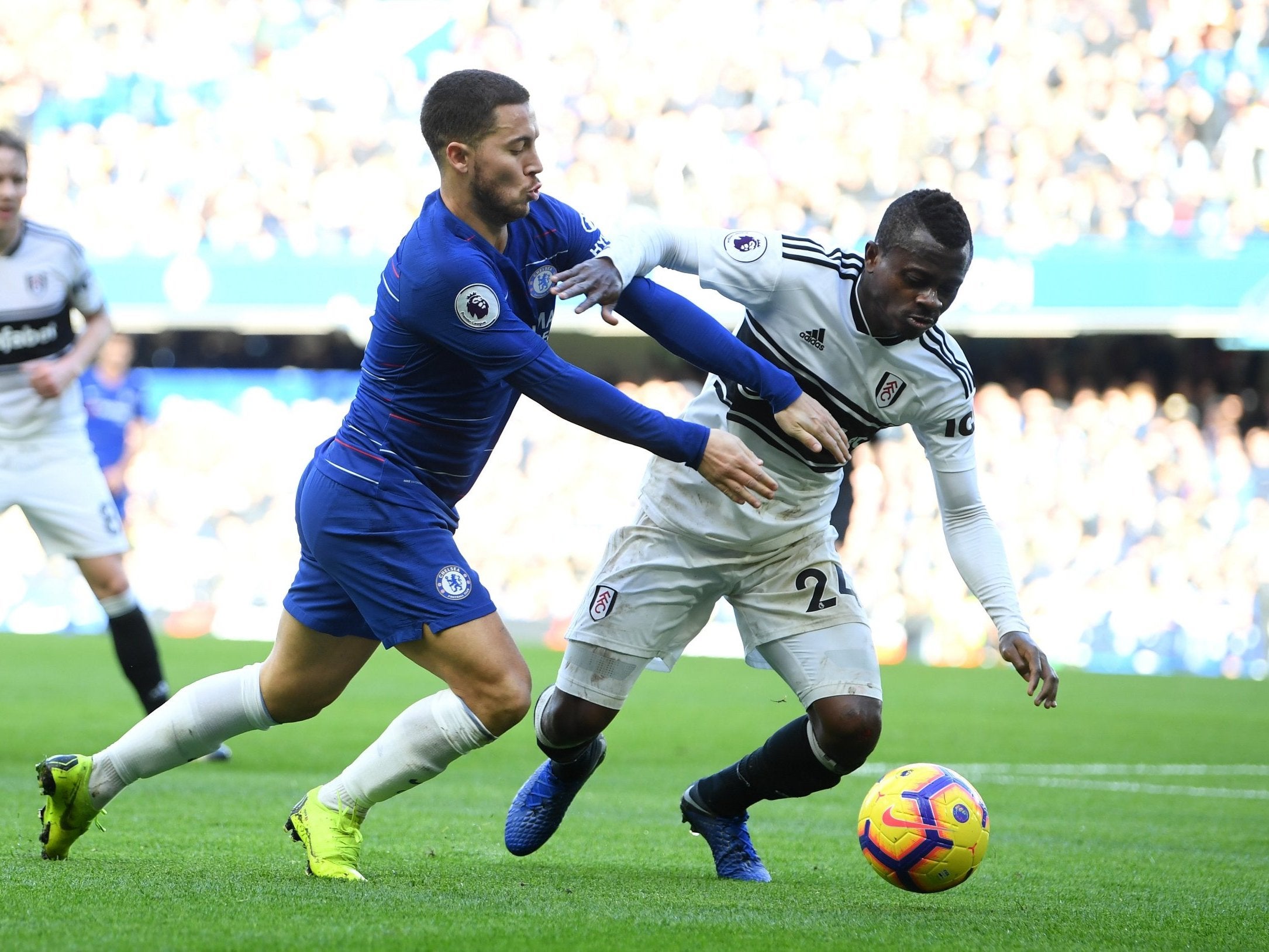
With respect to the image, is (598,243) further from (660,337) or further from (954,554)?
(954,554)

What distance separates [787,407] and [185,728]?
1.84 metres

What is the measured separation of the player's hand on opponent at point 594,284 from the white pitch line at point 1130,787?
430 centimetres

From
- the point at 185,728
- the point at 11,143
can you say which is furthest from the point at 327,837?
the point at 11,143

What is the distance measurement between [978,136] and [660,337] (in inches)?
550

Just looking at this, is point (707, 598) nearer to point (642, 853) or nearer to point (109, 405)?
point (642, 853)

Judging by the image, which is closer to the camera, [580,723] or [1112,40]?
[580,723]

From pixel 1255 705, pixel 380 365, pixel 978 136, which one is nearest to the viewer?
pixel 380 365

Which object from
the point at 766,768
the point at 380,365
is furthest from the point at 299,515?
the point at 766,768

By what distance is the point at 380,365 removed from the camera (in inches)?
158

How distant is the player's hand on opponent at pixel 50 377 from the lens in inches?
245

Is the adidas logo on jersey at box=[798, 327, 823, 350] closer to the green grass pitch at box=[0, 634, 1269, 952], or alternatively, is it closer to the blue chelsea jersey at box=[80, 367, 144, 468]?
the green grass pitch at box=[0, 634, 1269, 952]

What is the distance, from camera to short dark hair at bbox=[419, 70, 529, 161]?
3791mm

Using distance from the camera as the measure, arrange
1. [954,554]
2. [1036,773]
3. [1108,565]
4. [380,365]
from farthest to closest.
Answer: [1108,565] → [1036,773] → [954,554] → [380,365]

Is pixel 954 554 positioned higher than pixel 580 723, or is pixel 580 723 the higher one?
pixel 954 554
